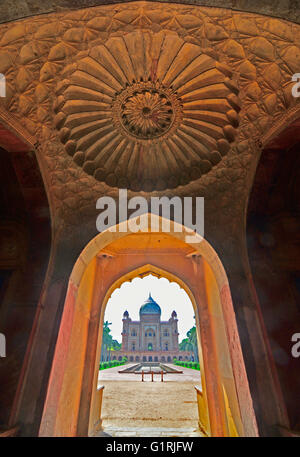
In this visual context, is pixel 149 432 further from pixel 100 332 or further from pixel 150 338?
pixel 150 338

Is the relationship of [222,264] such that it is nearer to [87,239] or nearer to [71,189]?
[87,239]

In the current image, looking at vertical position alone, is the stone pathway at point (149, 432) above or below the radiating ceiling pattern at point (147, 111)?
below

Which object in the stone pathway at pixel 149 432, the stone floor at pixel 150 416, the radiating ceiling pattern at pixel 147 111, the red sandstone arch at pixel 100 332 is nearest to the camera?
the radiating ceiling pattern at pixel 147 111

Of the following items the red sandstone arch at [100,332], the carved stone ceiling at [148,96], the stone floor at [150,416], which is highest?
the carved stone ceiling at [148,96]

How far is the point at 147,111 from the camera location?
12.1 ft

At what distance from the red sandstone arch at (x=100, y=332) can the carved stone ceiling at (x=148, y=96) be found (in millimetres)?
1181

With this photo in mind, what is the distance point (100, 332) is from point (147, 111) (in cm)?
523

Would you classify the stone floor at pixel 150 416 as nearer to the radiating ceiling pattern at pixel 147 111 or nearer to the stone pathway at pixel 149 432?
the stone pathway at pixel 149 432

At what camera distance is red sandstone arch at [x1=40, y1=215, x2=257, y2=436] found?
3.32 meters

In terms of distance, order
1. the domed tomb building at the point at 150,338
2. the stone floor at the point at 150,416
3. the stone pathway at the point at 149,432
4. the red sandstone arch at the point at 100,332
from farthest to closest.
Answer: the domed tomb building at the point at 150,338 < the stone floor at the point at 150,416 < the stone pathway at the point at 149,432 < the red sandstone arch at the point at 100,332

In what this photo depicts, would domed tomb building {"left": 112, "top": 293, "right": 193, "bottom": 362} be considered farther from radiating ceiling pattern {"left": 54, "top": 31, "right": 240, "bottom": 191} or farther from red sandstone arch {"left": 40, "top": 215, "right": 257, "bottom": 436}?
radiating ceiling pattern {"left": 54, "top": 31, "right": 240, "bottom": 191}

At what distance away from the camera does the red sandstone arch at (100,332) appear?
3.32 m

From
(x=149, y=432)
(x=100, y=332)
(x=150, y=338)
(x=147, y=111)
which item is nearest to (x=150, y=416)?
(x=149, y=432)

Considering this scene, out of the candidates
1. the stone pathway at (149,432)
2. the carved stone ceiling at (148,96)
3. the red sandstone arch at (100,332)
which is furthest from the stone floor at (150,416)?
the carved stone ceiling at (148,96)
